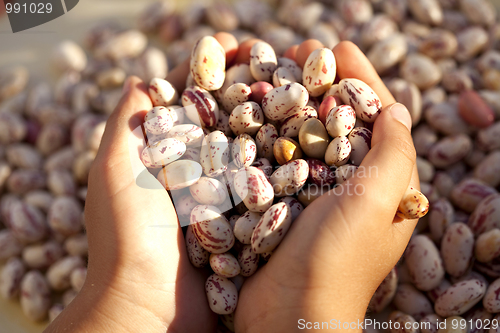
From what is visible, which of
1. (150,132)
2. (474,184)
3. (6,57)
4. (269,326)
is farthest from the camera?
(6,57)

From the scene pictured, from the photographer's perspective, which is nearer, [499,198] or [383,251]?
[383,251]

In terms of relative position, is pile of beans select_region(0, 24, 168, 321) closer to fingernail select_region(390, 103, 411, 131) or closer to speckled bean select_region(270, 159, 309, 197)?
speckled bean select_region(270, 159, 309, 197)

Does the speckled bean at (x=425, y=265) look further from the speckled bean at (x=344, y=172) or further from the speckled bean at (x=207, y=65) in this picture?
the speckled bean at (x=207, y=65)

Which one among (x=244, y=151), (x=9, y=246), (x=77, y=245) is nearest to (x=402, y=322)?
(x=244, y=151)

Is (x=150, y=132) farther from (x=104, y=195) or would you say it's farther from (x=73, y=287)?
(x=73, y=287)

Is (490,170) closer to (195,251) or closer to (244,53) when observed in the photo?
(244,53)

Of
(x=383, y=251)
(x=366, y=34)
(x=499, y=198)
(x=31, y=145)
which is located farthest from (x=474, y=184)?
(x=31, y=145)

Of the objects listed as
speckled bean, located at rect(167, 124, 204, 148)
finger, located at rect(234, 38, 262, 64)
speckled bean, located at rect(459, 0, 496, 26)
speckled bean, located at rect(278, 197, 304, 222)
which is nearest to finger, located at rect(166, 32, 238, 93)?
finger, located at rect(234, 38, 262, 64)
